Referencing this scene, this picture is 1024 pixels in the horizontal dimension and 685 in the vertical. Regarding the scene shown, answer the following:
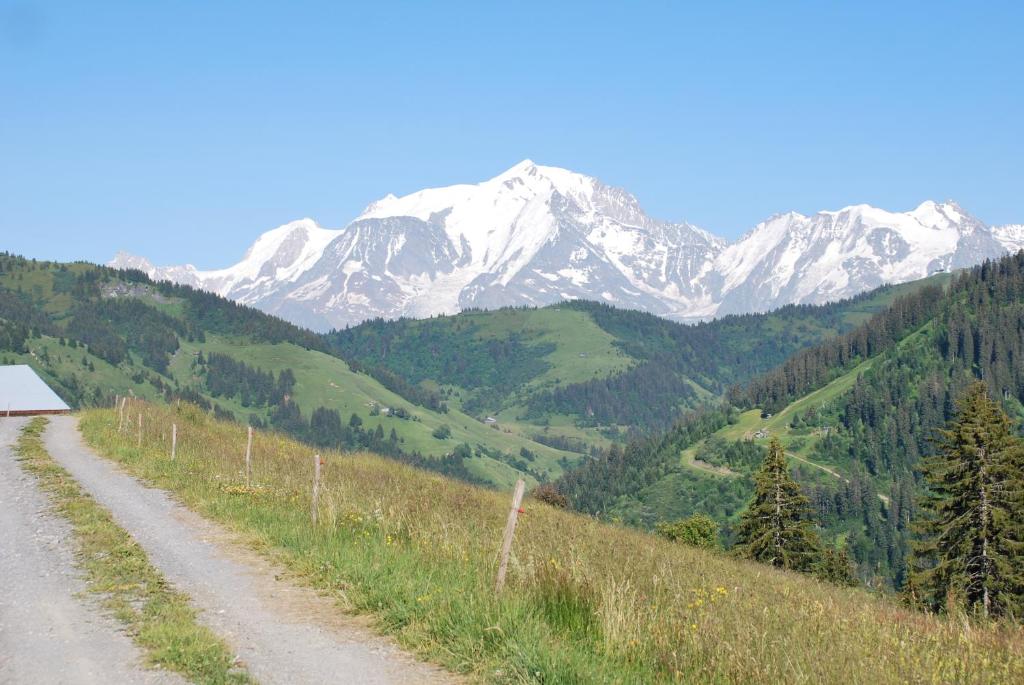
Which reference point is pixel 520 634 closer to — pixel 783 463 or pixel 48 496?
pixel 48 496

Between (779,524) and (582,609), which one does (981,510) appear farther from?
(582,609)

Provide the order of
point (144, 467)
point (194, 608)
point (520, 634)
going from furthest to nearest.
A: point (144, 467), point (194, 608), point (520, 634)

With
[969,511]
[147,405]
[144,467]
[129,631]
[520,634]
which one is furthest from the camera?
[147,405]

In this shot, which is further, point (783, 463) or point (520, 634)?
point (783, 463)

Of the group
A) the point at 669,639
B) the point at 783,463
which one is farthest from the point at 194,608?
the point at 783,463

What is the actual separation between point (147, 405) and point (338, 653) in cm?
4594

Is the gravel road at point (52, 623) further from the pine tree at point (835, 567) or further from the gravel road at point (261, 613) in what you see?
the pine tree at point (835, 567)

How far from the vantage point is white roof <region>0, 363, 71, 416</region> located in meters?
69.7

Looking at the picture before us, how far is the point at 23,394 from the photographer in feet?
235

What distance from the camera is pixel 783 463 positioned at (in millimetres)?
63500

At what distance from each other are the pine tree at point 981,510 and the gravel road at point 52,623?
4379 cm

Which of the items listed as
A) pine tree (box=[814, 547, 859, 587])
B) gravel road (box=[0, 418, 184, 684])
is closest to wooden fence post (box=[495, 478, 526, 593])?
gravel road (box=[0, 418, 184, 684])

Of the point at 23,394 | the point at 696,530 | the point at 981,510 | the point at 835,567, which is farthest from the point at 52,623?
the point at 696,530

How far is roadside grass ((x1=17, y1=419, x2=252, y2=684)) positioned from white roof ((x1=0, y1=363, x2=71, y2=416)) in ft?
177
